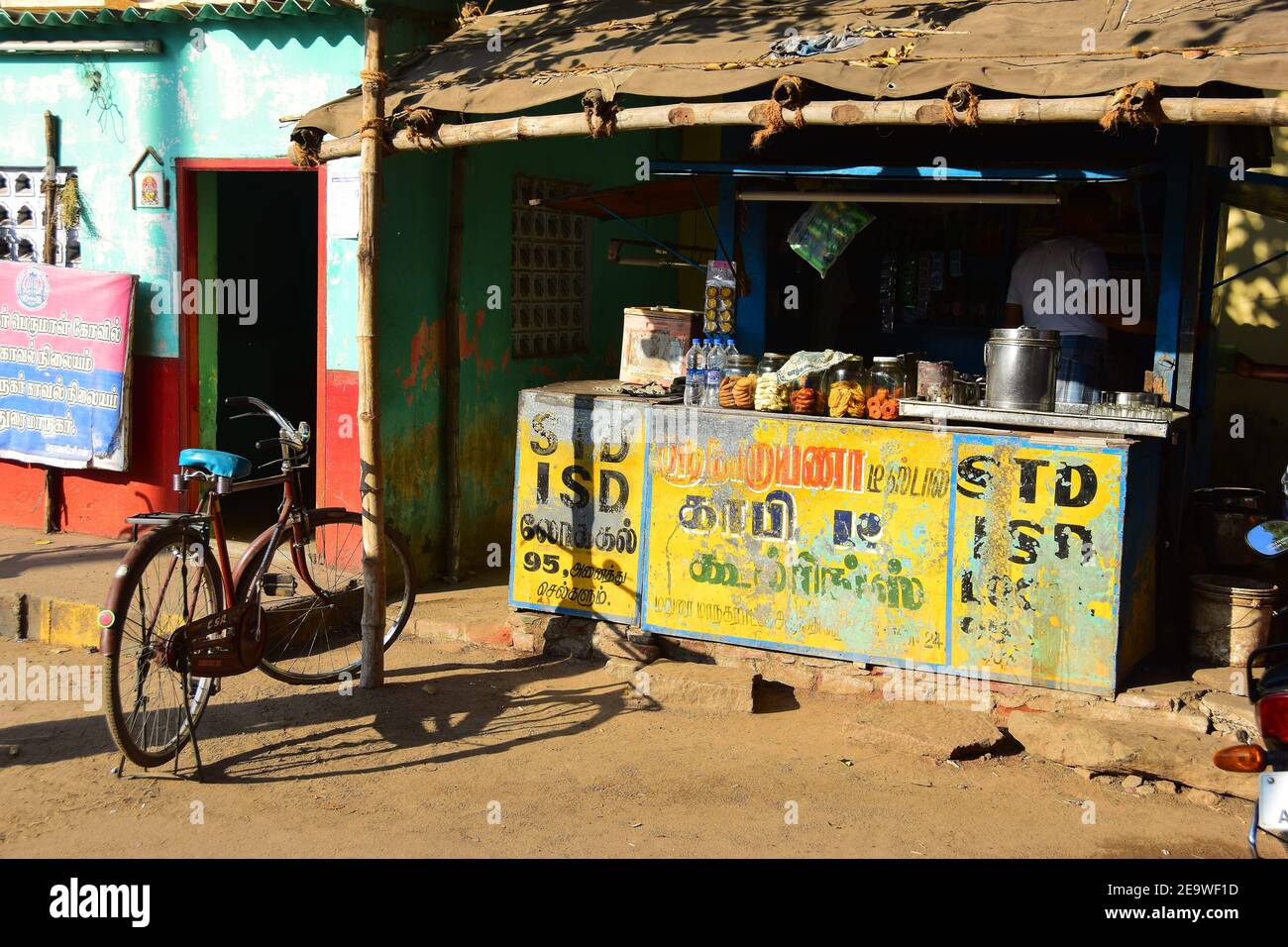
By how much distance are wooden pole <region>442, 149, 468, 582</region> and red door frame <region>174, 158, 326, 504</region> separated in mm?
794

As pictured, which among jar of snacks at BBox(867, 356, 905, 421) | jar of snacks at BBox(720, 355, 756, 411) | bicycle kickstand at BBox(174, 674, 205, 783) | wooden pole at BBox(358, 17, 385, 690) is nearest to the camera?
bicycle kickstand at BBox(174, 674, 205, 783)

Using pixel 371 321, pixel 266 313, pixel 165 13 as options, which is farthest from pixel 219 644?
pixel 266 313

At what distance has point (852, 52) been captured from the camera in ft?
20.2

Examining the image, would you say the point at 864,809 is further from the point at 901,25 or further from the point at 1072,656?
the point at 901,25

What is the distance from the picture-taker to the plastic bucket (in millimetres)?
6164

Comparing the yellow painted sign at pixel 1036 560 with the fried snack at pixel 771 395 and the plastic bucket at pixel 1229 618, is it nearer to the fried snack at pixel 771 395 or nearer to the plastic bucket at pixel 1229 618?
the plastic bucket at pixel 1229 618

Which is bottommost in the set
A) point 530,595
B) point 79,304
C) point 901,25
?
point 530,595

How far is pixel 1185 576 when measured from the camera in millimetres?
6473

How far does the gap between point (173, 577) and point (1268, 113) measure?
196 inches

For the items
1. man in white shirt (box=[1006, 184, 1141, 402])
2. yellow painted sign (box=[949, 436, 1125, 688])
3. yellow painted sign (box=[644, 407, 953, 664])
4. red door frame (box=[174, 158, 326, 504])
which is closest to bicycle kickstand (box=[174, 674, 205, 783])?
yellow painted sign (box=[644, 407, 953, 664])

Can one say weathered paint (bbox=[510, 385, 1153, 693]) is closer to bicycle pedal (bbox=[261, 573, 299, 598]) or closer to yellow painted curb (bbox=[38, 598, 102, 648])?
bicycle pedal (bbox=[261, 573, 299, 598])

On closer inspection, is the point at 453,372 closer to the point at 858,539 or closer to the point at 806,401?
the point at 806,401

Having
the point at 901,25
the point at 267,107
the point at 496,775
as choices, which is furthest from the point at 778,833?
the point at 267,107

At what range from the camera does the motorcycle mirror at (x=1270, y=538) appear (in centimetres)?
461
